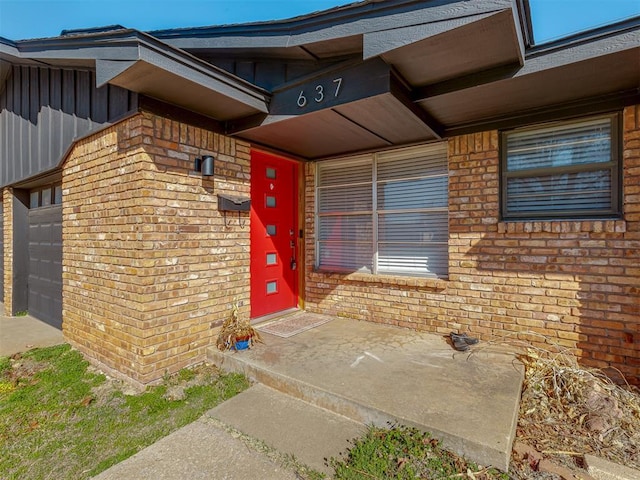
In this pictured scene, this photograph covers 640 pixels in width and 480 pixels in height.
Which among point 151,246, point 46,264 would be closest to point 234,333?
point 151,246

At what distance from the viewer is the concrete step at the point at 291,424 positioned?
2109 millimetres

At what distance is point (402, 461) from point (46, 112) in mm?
5958

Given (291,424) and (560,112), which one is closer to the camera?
(291,424)

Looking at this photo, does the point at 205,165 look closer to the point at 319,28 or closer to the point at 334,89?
the point at 334,89

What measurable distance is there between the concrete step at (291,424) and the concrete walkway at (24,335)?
3223 mm

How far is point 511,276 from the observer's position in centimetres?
343

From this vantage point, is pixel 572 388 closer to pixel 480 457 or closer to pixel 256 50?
pixel 480 457

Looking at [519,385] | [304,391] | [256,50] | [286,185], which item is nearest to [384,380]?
[304,391]

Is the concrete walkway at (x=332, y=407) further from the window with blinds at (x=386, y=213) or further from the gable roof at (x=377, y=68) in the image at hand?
the gable roof at (x=377, y=68)

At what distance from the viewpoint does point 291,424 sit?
238 cm

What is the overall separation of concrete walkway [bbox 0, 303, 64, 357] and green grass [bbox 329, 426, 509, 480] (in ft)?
14.0

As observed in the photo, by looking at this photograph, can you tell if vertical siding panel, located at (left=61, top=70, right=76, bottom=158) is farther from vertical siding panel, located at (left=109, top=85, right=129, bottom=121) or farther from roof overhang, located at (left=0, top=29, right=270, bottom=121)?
vertical siding panel, located at (left=109, top=85, right=129, bottom=121)

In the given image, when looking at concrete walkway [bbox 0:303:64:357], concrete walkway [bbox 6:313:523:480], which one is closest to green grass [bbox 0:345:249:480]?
concrete walkway [bbox 6:313:523:480]

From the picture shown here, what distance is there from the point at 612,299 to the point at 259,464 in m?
3.39
